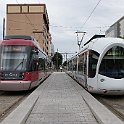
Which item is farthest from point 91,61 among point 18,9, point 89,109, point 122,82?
point 18,9

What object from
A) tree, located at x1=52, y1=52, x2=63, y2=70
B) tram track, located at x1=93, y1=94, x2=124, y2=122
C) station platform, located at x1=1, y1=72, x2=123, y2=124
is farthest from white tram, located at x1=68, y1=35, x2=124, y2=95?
tree, located at x1=52, y1=52, x2=63, y2=70

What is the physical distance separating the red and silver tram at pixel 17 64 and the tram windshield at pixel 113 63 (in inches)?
173

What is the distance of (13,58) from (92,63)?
4.53 metres

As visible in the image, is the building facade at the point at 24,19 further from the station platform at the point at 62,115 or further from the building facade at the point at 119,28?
the station platform at the point at 62,115

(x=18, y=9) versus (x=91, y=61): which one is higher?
(x=18, y=9)

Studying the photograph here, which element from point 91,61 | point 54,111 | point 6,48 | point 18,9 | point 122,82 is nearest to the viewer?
point 54,111

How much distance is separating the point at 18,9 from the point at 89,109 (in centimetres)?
9462

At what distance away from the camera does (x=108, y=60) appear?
17312 mm

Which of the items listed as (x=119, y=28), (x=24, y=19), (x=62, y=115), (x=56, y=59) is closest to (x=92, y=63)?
(x=62, y=115)

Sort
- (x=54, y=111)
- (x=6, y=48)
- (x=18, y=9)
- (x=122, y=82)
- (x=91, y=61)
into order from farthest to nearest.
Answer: (x=18, y=9) < (x=6, y=48) < (x=91, y=61) < (x=122, y=82) < (x=54, y=111)

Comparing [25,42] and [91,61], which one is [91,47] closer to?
[91,61]

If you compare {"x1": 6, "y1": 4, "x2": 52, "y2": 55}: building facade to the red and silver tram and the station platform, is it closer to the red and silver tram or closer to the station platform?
the red and silver tram

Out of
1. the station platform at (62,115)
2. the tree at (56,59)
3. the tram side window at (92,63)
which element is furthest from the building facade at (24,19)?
the station platform at (62,115)

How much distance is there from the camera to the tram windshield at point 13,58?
63.4 feet
